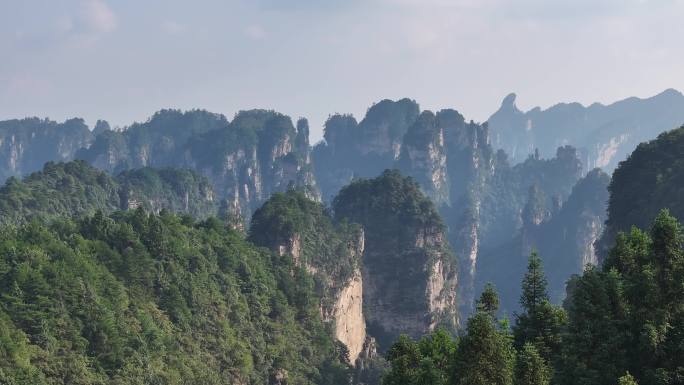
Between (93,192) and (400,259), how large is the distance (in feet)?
179

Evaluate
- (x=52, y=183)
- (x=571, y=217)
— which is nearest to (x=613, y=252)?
(x=52, y=183)

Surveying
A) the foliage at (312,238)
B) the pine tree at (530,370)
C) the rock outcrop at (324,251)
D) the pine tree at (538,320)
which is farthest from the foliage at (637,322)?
the foliage at (312,238)

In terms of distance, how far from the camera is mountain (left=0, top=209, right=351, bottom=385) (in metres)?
54.0

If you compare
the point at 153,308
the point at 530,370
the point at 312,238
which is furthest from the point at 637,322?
the point at 312,238

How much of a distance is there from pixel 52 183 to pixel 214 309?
68193 millimetres

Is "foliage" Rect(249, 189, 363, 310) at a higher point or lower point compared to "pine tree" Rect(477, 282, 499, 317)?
higher

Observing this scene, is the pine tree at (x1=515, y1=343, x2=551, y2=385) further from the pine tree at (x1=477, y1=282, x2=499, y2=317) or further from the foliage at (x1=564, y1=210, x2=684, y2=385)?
the pine tree at (x1=477, y1=282, x2=499, y2=317)

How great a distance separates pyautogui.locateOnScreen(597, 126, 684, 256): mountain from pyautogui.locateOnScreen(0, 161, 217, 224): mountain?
54.4 meters

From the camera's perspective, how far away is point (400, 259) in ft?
418

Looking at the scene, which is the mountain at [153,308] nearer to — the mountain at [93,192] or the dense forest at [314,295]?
the dense forest at [314,295]

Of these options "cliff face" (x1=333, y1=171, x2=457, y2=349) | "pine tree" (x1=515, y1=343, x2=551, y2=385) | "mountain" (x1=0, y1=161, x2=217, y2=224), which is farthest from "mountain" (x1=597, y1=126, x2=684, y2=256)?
"mountain" (x1=0, y1=161, x2=217, y2=224)

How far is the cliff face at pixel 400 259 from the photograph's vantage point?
123 metres

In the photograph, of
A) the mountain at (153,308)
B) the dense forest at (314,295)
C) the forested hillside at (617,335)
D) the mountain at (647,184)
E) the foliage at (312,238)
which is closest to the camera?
the forested hillside at (617,335)

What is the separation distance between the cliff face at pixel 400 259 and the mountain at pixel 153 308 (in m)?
30.9
